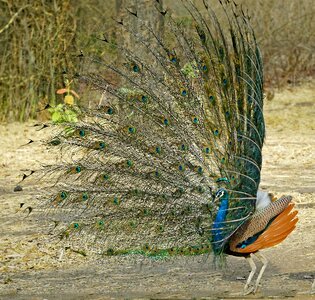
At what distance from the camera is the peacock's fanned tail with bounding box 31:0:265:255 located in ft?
23.0

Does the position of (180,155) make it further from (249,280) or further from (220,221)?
(249,280)

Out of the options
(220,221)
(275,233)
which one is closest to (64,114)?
(220,221)

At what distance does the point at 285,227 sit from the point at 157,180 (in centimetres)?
105

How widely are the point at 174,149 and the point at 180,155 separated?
7 centimetres

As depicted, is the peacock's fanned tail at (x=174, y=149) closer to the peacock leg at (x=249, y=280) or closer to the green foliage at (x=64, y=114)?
the peacock leg at (x=249, y=280)

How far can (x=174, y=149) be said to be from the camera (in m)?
7.26

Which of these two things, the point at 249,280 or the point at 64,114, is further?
the point at 64,114

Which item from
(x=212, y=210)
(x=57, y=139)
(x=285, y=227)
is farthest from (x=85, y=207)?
(x=285, y=227)

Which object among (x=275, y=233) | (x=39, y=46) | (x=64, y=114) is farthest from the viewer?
(x=39, y=46)

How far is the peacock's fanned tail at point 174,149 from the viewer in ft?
23.0

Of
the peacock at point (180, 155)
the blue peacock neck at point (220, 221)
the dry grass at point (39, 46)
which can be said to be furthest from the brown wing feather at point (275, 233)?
the dry grass at point (39, 46)

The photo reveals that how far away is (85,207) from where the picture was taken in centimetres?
739

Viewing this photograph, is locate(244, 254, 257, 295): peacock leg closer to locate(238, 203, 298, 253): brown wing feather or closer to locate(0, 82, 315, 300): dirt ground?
locate(0, 82, 315, 300): dirt ground

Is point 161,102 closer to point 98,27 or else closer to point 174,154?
point 174,154
